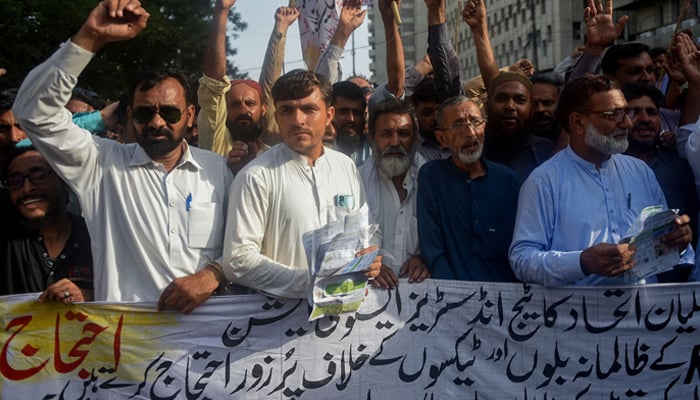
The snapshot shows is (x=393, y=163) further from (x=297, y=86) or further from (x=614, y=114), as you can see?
(x=614, y=114)

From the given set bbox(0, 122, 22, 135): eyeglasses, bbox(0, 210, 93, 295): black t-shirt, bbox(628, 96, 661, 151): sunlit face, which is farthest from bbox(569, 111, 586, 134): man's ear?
bbox(0, 122, 22, 135): eyeglasses

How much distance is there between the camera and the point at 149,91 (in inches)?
162

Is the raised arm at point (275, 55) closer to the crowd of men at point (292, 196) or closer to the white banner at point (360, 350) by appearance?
the crowd of men at point (292, 196)

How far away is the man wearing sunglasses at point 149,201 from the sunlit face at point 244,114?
4.35 ft

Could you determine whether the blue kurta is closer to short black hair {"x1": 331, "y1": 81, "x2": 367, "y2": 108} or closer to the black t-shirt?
short black hair {"x1": 331, "y1": 81, "x2": 367, "y2": 108}

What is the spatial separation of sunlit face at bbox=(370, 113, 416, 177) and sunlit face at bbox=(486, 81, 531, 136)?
83 centimetres

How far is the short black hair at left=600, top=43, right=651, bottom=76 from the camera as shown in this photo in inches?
237

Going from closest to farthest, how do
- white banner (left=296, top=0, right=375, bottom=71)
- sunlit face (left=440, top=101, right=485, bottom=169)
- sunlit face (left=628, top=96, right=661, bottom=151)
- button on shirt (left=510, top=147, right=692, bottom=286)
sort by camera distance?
button on shirt (left=510, top=147, right=692, bottom=286) → sunlit face (left=440, top=101, right=485, bottom=169) → sunlit face (left=628, top=96, right=661, bottom=151) → white banner (left=296, top=0, right=375, bottom=71)

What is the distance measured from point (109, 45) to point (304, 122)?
69.2ft

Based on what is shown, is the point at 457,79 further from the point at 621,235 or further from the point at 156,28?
the point at 156,28

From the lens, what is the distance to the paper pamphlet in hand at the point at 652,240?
3744 millimetres

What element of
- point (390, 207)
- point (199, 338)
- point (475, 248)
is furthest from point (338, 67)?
point (199, 338)

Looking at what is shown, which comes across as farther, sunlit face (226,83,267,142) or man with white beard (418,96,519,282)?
sunlit face (226,83,267,142)

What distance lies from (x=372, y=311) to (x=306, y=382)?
0.48 metres
